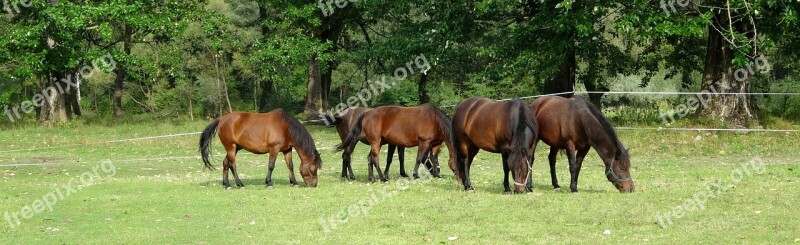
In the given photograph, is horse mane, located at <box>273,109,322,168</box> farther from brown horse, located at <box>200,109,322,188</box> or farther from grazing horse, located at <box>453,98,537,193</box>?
grazing horse, located at <box>453,98,537,193</box>

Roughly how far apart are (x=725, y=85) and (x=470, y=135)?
13.3 meters

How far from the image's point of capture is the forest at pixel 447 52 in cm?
2497

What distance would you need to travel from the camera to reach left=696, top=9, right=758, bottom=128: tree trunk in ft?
84.2

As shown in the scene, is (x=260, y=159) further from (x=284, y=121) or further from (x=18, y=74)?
(x=18, y=74)

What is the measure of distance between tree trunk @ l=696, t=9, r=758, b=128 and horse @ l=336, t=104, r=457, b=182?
1098 centimetres

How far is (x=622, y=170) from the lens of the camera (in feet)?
46.5

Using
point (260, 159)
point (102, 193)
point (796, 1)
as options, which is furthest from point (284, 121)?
point (796, 1)

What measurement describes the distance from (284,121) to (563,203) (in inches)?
237

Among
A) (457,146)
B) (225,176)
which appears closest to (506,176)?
(457,146)

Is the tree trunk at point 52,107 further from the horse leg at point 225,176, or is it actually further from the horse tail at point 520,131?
the horse tail at point 520,131
